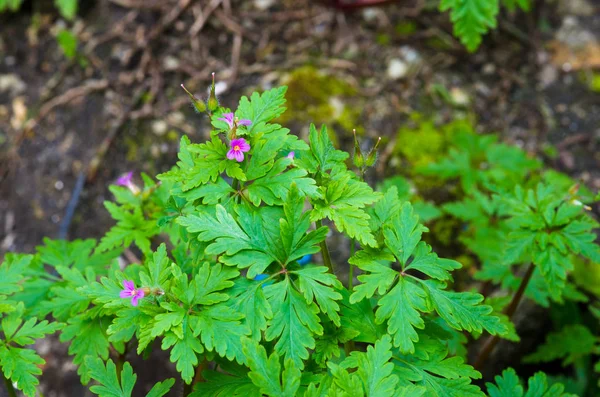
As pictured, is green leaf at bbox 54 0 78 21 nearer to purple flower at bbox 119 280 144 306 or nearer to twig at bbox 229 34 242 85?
twig at bbox 229 34 242 85

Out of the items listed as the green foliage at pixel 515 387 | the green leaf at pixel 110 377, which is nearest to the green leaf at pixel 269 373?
the green leaf at pixel 110 377

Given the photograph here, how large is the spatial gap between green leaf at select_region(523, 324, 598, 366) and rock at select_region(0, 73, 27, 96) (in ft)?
13.0

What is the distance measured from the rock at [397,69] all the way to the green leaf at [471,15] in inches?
36.5

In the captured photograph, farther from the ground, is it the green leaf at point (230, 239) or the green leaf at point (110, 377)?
the green leaf at point (230, 239)

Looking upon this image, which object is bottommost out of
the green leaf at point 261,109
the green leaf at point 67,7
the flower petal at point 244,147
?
the green leaf at point 67,7

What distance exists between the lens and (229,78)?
405 centimetres

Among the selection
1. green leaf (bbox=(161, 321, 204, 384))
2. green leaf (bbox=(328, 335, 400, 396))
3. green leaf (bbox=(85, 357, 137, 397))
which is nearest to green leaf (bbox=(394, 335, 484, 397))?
green leaf (bbox=(328, 335, 400, 396))

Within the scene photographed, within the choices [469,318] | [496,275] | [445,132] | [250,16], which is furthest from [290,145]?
[250,16]

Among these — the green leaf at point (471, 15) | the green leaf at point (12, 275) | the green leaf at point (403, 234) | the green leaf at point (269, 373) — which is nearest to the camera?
the green leaf at point (269, 373)

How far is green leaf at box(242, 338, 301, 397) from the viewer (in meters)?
1.51

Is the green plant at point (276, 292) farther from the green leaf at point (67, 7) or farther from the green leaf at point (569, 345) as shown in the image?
the green leaf at point (67, 7)

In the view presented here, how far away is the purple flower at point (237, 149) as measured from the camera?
1674 mm

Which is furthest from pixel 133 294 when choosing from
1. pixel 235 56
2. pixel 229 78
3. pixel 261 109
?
pixel 235 56

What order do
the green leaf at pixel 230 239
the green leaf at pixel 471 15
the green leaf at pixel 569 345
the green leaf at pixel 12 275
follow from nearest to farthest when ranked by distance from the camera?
the green leaf at pixel 230 239
the green leaf at pixel 12 275
the green leaf at pixel 569 345
the green leaf at pixel 471 15
